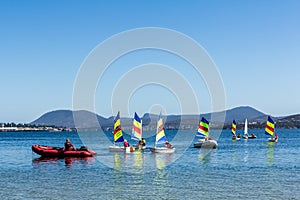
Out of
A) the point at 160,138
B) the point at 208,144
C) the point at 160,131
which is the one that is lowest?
the point at 208,144

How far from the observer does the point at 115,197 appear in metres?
26.7

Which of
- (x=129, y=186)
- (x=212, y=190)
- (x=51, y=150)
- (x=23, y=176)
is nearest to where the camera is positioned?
(x=212, y=190)

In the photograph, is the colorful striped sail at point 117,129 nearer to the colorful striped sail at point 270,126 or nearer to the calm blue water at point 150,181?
the calm blue water at point 150,181

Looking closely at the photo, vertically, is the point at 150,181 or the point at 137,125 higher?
the point at 137,125

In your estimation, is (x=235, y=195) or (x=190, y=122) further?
(x=190, y=122)

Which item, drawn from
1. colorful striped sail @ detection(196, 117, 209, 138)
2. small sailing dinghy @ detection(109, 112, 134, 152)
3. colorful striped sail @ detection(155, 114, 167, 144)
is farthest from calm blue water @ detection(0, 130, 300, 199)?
colorful striped sail @ detection(196, 117, 209, 138)

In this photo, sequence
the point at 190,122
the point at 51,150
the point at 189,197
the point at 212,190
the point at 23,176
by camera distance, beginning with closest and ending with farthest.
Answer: the point at 189,197, the point at 212,190, the point at 23,176, the point at 51,150, the point at 190,122

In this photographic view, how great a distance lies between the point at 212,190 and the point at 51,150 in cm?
3225

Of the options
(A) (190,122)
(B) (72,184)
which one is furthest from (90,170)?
(A) (190,122)

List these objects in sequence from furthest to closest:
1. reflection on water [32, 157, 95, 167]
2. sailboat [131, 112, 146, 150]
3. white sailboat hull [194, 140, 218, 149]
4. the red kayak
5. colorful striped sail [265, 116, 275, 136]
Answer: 1. colorful striped sail [265, 116, 275, 136]
2. white sailboat hull [194, 140, 218, 149]
3. sailboat [131, 112, 146, 150]
4. the red kayak
5. reflection on water [32, 157, 95, 167]

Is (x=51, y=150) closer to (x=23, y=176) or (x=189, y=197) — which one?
(x=23, y=176)

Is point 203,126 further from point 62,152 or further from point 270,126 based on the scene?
point 270,126

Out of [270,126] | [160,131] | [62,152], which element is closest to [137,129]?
[160,131]

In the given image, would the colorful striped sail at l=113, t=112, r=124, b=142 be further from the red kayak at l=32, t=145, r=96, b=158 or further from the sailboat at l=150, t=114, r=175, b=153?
the red kayak at l=32, t=145, r=96, b=158
